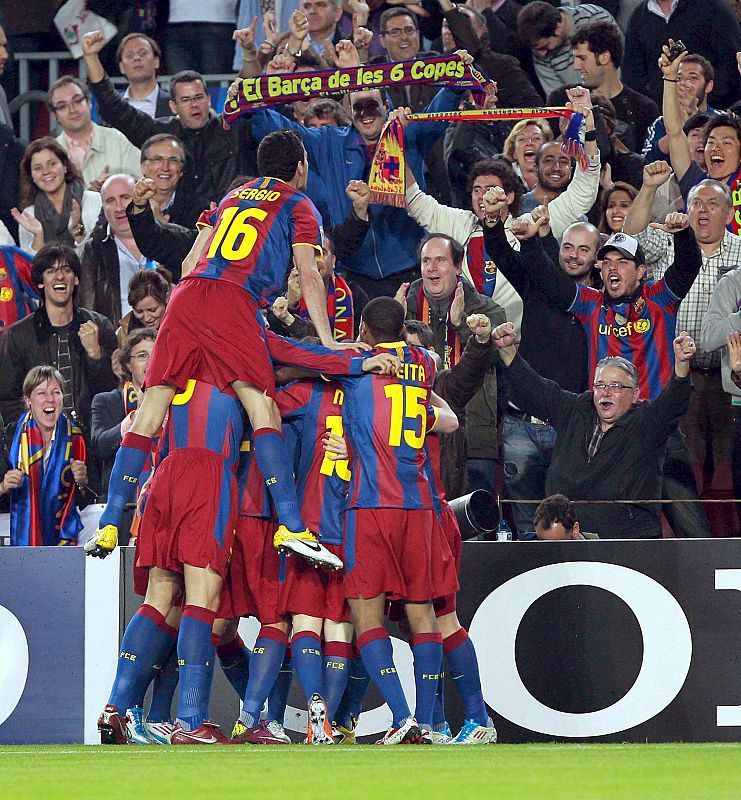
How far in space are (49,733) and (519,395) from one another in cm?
321

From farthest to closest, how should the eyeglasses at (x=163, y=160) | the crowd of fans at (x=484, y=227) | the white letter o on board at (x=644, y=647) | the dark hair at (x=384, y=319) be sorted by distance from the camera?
the eyeglasses at (x=163, y=160)
the crowd of fans at (x=484, y=227)
the white letter o on board at (x=644, y=647)
the dark hair at (x=384, y=319)

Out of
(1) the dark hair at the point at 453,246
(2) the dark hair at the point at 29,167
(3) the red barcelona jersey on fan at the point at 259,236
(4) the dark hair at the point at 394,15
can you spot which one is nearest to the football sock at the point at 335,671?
(3) the red barcelona jersey on fan at the point at 259,236

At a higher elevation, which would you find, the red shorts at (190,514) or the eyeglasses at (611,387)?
the eyeglasses at (611,387)

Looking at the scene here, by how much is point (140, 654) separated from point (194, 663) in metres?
0.30

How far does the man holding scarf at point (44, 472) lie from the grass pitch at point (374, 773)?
2.43 metres

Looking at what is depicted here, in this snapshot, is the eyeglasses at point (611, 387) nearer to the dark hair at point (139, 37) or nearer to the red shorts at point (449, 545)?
the red shorts at point (449, 545)

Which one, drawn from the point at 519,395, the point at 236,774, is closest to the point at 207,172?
the point at 519,395

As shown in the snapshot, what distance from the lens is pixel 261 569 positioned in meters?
6.69

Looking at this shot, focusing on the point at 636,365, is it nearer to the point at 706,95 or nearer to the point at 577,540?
the point at 577,540

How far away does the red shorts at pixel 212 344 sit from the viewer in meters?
6.45

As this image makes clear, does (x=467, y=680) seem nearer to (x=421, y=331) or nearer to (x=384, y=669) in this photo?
(x=384, y=669)

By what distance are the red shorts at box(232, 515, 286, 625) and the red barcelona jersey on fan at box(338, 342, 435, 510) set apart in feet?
1.50

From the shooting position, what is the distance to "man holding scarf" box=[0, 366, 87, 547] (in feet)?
27.2

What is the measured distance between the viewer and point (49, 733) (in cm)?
744
